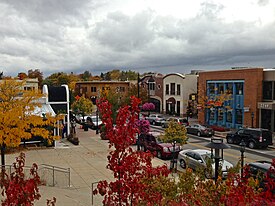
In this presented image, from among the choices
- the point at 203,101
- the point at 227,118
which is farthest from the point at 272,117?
the point at 203,101

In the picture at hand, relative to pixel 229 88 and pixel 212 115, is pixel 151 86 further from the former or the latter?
pixel 229 88

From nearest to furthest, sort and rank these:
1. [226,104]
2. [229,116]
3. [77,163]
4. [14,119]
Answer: [14,119], [77,163], [229,116], [226,104]

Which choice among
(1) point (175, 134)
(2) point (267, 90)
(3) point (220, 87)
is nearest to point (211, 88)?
(3) point (220, 87)

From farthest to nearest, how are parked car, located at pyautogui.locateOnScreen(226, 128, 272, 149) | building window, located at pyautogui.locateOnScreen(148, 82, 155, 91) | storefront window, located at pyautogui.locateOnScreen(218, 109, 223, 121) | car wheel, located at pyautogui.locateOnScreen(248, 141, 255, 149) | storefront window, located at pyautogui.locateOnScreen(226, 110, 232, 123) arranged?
building window, located at pyautogui.locateOnScreen(148, 82, 155, 91) → storefront window, located at pyautogui.locateOnScreen(218, 109, 223, 121) → storefront window, located at pyautogui.locateOnScreen(226, 110, 232, 123) → car wheel, located at pyautogui.locateOnScreen(248, 141, 255, 149) → parked car, located at pyautogui.locateOnScreen(226, 128, 272, 149)

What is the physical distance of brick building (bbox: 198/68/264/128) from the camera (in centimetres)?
3528

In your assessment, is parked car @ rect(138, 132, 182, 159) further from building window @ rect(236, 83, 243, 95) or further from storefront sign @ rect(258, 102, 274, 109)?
building window @ rect(236, 83, 243, 95)

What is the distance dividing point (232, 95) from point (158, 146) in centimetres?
1995

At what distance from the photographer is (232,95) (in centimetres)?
3894

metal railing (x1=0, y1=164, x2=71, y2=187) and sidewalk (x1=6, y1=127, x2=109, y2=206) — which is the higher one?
metal railing (x1=0, y1=164, x2=71, y2=187)

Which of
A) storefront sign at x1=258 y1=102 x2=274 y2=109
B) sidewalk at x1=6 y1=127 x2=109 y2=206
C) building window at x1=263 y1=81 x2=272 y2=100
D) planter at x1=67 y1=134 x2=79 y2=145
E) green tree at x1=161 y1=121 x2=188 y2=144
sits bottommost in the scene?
sidewalk at x1=6 y1=127 x2=109 y2=206

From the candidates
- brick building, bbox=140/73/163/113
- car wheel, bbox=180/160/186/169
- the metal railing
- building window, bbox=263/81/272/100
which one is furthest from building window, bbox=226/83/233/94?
the metal railing

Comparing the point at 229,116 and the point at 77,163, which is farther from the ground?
the point at 229,116

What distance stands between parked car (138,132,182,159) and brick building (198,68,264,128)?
53.0 ft

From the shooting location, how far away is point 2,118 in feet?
50.4
